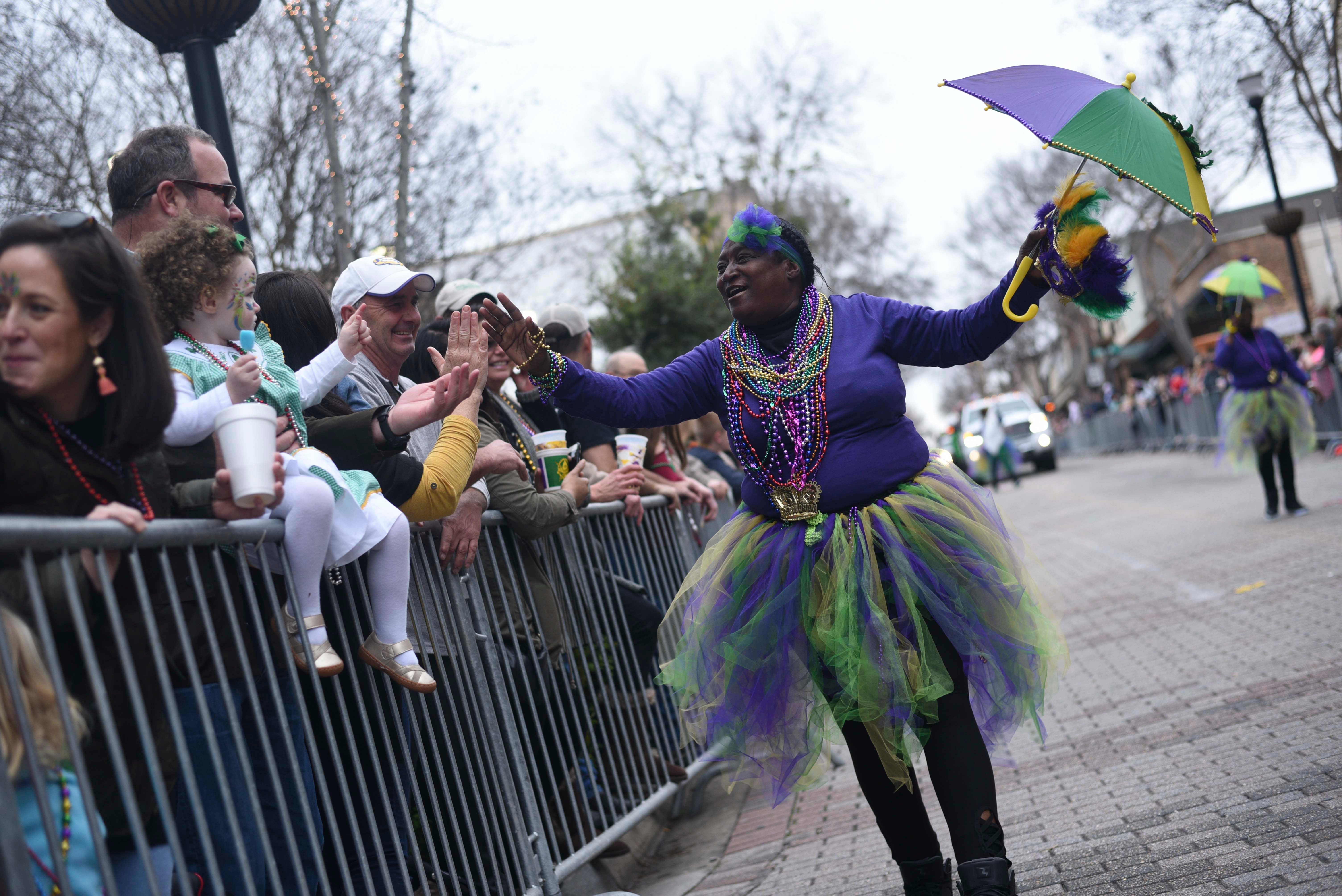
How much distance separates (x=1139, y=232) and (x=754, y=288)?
4153 centimetres

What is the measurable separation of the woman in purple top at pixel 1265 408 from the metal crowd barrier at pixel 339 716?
793cm

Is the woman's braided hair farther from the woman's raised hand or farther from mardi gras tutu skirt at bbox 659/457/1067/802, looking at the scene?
the woman's raised hand

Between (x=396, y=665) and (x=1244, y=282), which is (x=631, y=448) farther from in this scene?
(x=1244, y=282)

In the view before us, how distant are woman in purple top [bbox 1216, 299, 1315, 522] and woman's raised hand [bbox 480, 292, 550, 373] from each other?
9344 mm

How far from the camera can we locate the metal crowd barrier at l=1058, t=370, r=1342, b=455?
710 inches

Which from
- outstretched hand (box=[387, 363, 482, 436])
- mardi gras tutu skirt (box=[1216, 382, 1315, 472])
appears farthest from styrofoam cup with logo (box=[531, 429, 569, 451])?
mardi gras tutu skirt (box=[1216, 382, 1315, 472])

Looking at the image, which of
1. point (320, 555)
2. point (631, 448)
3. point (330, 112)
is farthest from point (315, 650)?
point (330, 112)

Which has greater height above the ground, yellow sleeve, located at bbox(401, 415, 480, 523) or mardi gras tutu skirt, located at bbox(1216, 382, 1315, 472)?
yellow sleeve, located at bbox(401, 415, 480, 523)

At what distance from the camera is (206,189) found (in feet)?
12.4

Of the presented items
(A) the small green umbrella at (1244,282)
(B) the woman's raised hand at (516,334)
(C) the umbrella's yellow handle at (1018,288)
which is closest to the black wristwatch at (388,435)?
(B) the woman's raised hand at (516,334)

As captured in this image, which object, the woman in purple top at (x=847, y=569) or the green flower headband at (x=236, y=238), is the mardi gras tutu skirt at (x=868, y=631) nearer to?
the woman in purple top at (x=847, y=569)

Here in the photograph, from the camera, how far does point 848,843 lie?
4.79m

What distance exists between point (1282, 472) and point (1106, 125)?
9.00 meters

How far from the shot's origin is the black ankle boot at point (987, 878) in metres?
3.11
